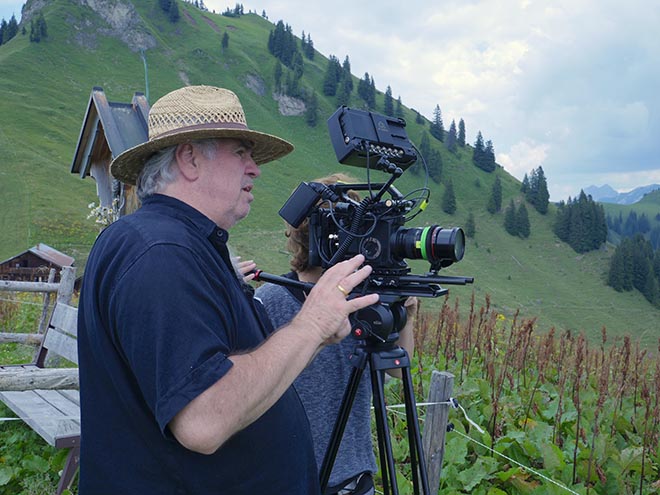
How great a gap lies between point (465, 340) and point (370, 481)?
11.3 ft

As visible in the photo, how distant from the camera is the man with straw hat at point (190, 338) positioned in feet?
4.55

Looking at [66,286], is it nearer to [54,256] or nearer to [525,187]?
[54,256]

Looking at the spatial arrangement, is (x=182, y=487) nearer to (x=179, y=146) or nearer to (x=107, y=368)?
(x=107, y=368)

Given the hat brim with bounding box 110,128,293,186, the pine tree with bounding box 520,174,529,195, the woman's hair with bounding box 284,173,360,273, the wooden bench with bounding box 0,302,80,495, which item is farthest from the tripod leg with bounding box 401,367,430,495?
the pine tree with bounding box 520,174,529,195

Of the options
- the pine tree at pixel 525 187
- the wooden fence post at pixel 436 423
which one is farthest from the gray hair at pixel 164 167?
the pine tree at pixel 525 187

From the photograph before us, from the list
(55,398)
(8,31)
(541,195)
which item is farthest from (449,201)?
(55,398)

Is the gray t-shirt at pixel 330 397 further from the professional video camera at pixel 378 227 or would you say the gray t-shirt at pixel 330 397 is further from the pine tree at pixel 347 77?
the pine tree at pixel 347 77

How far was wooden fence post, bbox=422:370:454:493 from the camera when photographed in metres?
3.02

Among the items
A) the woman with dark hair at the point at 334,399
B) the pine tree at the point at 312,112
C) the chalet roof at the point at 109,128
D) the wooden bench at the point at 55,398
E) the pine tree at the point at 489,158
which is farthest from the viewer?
the pine tree at the point at 489,158

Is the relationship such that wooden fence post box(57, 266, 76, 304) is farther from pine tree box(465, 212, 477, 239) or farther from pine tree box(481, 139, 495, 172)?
pine tree box(481, 139, 495, 172)

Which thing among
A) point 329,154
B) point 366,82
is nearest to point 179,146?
point 329,154

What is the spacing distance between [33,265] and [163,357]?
2716 centimetres

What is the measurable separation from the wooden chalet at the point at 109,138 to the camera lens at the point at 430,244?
2.43m

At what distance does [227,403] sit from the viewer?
1395mm
